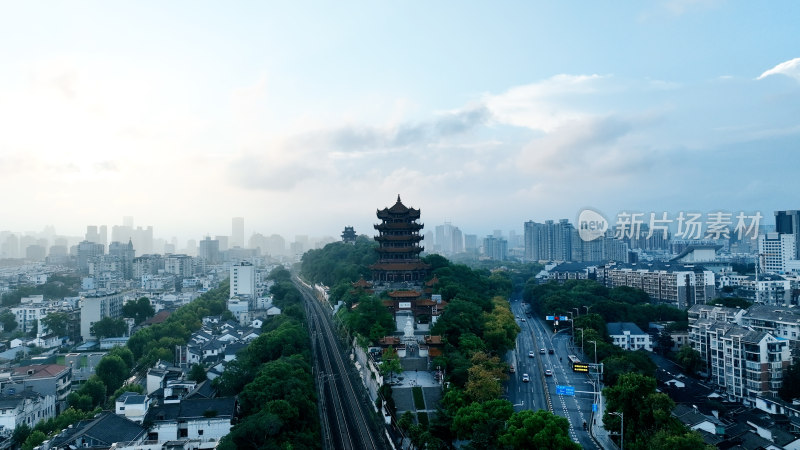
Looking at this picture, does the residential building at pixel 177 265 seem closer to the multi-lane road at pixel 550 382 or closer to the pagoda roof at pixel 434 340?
the multi-lane road at pixel 550 382

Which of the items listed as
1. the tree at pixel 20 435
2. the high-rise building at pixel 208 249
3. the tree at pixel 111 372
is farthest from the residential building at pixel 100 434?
the high-rise building at pixel 208 249

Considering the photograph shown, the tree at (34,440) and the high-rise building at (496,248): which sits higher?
the high-rise building at (496,248)

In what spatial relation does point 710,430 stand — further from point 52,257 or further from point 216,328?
point 52,257

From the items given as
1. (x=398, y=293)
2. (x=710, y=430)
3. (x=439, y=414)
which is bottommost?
(x=710, y=430)

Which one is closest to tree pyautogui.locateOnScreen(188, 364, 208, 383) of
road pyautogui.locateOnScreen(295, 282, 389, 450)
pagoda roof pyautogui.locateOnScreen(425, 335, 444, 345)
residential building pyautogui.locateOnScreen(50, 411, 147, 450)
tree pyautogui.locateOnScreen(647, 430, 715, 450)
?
road pyautogui.locateOnScreen(295, 282, 389, 450)

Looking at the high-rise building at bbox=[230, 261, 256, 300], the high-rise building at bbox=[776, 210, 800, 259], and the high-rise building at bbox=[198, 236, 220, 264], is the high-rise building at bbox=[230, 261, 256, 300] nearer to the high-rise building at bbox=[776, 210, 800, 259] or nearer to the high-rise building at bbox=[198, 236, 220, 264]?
the high-rise building at bbox=[776, 210, 800, 259]

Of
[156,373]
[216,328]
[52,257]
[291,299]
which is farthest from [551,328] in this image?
[52,257]

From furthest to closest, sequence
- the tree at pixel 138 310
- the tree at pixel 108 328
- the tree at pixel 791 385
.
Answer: the tree at pixel 138 310
the tree at pixel 108 328
the tree at pixel 791 385
